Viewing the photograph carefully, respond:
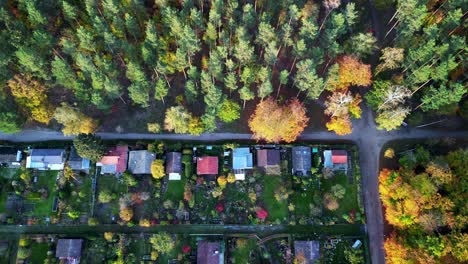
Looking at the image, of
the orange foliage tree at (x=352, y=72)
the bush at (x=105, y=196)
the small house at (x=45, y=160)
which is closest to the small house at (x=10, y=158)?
the small house at (x=45, y=160)

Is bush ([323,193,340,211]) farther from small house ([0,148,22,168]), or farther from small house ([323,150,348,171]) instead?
small house ([0,148,22,168])

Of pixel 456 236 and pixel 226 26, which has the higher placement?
pixel 226 26

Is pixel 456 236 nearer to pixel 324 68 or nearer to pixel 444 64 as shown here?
pixel 444 64

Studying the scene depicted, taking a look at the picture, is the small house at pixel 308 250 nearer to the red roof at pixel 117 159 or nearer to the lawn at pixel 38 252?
the red roof at pixel 117 159

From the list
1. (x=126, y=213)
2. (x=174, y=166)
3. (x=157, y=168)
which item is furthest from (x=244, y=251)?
(x=126, y=213)

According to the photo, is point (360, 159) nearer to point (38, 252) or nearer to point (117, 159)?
point (117, 159)

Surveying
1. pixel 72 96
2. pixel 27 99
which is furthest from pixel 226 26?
pixel 27 99
